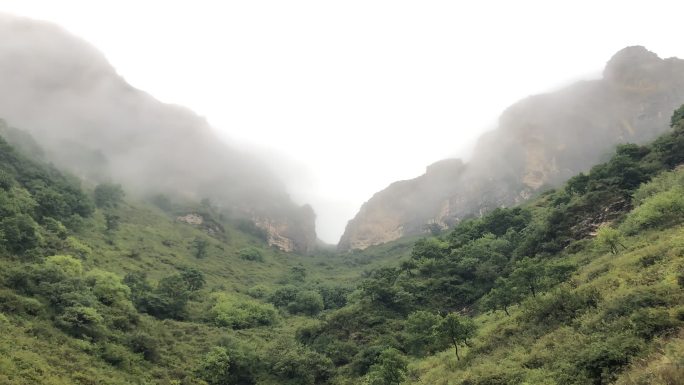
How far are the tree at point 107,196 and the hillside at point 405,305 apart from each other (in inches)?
791

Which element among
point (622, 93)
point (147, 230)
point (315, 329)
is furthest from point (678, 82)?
point (147, 230)

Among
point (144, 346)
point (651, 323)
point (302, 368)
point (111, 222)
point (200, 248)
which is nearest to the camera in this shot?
point (651, 323)

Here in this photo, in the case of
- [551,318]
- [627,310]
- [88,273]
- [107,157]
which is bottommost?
[551,318]

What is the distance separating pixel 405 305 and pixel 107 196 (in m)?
93.5

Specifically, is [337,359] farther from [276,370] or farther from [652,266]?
[652,266]

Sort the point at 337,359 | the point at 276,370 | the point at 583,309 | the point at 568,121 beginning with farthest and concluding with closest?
1. the point at 568,121
2. the point at 337,359
3. the point at 276,370
4. the point at 583,309

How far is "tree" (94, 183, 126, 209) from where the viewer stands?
Answer: 11384cm

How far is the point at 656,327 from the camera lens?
18984 millimetres

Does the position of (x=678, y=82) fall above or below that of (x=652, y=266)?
above

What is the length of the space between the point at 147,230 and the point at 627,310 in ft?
359

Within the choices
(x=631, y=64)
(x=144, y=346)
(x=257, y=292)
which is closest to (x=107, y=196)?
(x=257, y=292)

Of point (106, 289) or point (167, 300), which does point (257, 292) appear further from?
point (106, 289)

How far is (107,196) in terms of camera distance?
382 ft

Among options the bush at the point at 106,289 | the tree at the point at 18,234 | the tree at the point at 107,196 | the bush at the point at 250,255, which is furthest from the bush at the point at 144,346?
the bush at the point at 250,255
